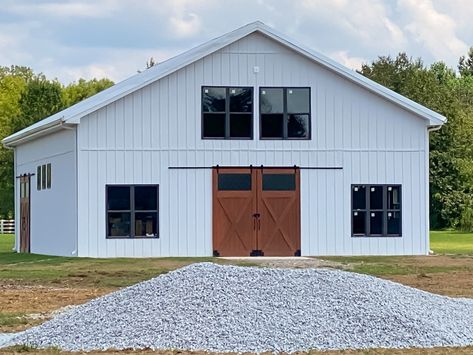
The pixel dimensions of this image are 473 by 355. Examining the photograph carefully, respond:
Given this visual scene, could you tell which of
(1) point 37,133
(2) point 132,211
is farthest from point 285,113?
(1) point 37,133

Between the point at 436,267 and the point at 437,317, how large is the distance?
14.3m

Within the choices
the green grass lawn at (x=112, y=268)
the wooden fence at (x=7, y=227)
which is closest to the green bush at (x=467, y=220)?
the green grass lawn at (x=112, y=268)

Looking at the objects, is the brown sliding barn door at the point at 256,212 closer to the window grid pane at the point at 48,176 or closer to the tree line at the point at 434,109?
the window grid pane at the point at 48,176

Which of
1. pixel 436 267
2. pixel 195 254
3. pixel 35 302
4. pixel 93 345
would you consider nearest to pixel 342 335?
pixel 93 345

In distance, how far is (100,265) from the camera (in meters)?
30.5

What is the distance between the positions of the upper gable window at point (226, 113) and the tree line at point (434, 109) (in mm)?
30378

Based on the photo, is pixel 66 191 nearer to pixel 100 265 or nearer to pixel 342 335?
pixel 100 265

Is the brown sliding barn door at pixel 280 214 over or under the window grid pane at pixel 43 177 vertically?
under

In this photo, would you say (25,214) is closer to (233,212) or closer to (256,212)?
(233,212)

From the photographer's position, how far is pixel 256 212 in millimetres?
33938

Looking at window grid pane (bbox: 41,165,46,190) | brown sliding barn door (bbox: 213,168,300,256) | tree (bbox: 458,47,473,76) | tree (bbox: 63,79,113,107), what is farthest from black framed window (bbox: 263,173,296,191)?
tree (bbox: 458,47,473,76)

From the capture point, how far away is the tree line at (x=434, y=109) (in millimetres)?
65312

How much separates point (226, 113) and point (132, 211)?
403cm

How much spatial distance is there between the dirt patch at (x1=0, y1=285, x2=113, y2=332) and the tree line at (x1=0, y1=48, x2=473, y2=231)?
41269 millimetres
